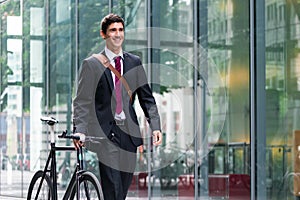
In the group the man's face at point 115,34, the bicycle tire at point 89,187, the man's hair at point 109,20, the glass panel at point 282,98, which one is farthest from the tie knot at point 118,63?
the glass panel at point 282,98

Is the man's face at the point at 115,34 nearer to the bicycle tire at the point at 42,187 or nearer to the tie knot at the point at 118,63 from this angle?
the tie knot at the point at 118,63

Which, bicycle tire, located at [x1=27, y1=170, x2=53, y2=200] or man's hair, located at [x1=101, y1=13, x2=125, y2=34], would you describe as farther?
bicycle tire, located at [x1=27, y1=170, x2=53, y2=200]

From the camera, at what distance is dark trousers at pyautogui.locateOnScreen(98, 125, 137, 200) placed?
638 centimetres

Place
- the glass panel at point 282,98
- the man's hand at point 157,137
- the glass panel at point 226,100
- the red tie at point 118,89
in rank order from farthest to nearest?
the glass panel at point 226,100 → the glass panel at point 282,98 → the red tie at point 118,89 → the man's hand at point 157,137

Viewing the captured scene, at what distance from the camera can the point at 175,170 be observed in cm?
1145

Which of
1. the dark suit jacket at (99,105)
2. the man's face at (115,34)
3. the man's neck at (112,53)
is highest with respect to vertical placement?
the man's face at (115,34)

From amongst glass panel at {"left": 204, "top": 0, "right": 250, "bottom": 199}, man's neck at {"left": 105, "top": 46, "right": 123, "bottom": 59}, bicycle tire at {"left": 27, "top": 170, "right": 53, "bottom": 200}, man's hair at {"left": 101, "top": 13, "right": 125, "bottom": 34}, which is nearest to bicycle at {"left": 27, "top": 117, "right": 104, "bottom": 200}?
bicycle tire at {"left": 27, "top": 170, "right": 53, "bottom": 200}

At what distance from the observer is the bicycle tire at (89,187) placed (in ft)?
20.5

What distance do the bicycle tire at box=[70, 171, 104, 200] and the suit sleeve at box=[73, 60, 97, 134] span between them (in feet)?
1.14

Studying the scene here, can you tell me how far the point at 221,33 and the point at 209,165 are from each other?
158cm

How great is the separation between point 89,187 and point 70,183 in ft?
1.54

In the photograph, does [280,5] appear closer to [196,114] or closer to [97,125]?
[196,114]

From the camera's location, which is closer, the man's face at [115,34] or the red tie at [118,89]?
the man's face at [115,34]

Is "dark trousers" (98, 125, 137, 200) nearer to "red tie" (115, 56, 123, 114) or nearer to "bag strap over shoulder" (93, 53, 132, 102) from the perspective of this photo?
"red tie" (115, 56, 123, 114)
